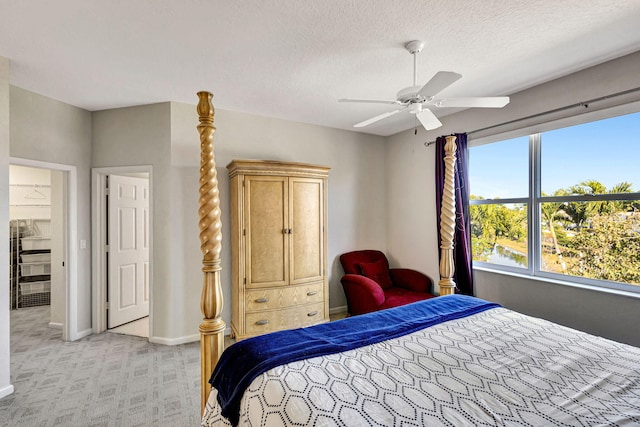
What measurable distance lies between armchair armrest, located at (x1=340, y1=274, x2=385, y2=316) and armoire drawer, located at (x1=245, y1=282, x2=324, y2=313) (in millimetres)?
363

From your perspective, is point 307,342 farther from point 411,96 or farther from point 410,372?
point 411,96

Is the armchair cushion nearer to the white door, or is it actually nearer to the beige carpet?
the beige carpet

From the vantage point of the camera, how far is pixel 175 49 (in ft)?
7.34

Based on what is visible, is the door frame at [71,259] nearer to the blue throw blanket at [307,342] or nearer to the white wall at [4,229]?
the white wall at [4,229]

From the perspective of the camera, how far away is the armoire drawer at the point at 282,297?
10.6 feet

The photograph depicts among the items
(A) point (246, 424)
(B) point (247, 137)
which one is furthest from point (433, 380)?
(B) point (247, 137)

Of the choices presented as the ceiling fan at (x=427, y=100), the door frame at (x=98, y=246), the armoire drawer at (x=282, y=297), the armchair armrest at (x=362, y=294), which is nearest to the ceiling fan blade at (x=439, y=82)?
the ceiling fan at (x=427, y=100)

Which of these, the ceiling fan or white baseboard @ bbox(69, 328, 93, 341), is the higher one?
the ceiling fan

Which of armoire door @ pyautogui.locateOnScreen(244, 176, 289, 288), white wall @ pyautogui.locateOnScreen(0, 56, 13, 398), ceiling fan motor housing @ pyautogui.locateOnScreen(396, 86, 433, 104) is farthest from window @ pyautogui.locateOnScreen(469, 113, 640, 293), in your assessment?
white wall @ pyautogui.locateOnScreen(0, 56, 13, 398)

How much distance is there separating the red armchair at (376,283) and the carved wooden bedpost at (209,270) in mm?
1923

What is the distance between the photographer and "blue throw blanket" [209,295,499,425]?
1.41 m

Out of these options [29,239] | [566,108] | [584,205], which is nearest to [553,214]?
[584,205]

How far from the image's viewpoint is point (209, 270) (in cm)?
196

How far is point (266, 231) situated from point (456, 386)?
240 centimetres
